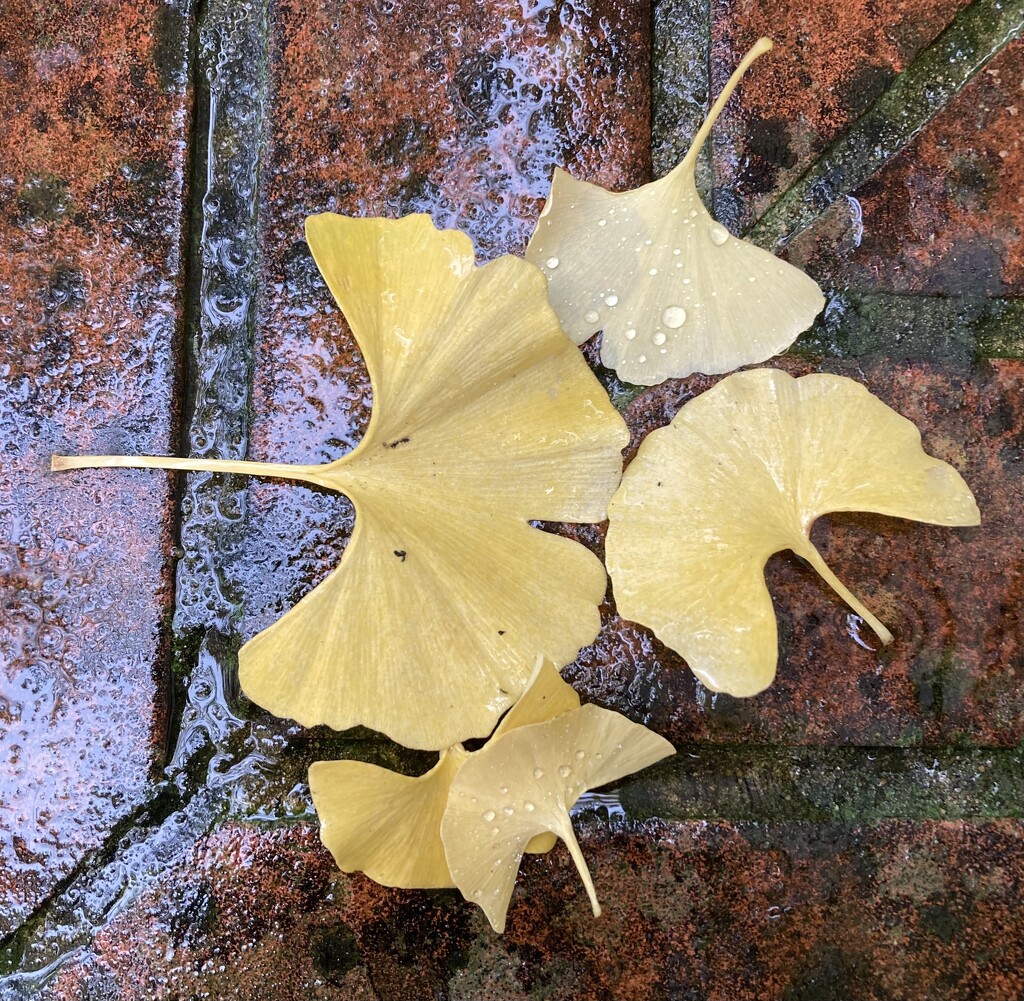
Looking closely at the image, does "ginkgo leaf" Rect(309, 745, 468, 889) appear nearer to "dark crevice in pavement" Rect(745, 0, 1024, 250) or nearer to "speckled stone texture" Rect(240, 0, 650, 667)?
"speckled stone texture" Rect(240, 0, 650, 667)

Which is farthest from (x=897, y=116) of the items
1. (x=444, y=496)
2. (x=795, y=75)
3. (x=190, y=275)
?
(x=190, y=275)

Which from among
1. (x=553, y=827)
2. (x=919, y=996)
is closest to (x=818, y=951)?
(x=919, y=996)

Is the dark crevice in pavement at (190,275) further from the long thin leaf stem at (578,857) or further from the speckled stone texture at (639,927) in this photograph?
the long thin leaf stem at (578,857)

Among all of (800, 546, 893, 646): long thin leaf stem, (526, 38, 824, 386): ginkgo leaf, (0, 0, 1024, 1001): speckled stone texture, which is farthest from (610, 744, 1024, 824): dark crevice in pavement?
(526, 38, 824, 386): ginkgo leaf

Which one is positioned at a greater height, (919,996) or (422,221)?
(422,221)

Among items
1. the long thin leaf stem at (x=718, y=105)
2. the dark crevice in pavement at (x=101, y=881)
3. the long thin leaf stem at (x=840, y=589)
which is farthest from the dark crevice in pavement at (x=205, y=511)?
the long thin leaf stem at (x=840, y=589)

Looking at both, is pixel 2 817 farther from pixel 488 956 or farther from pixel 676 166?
pixel 676 166
